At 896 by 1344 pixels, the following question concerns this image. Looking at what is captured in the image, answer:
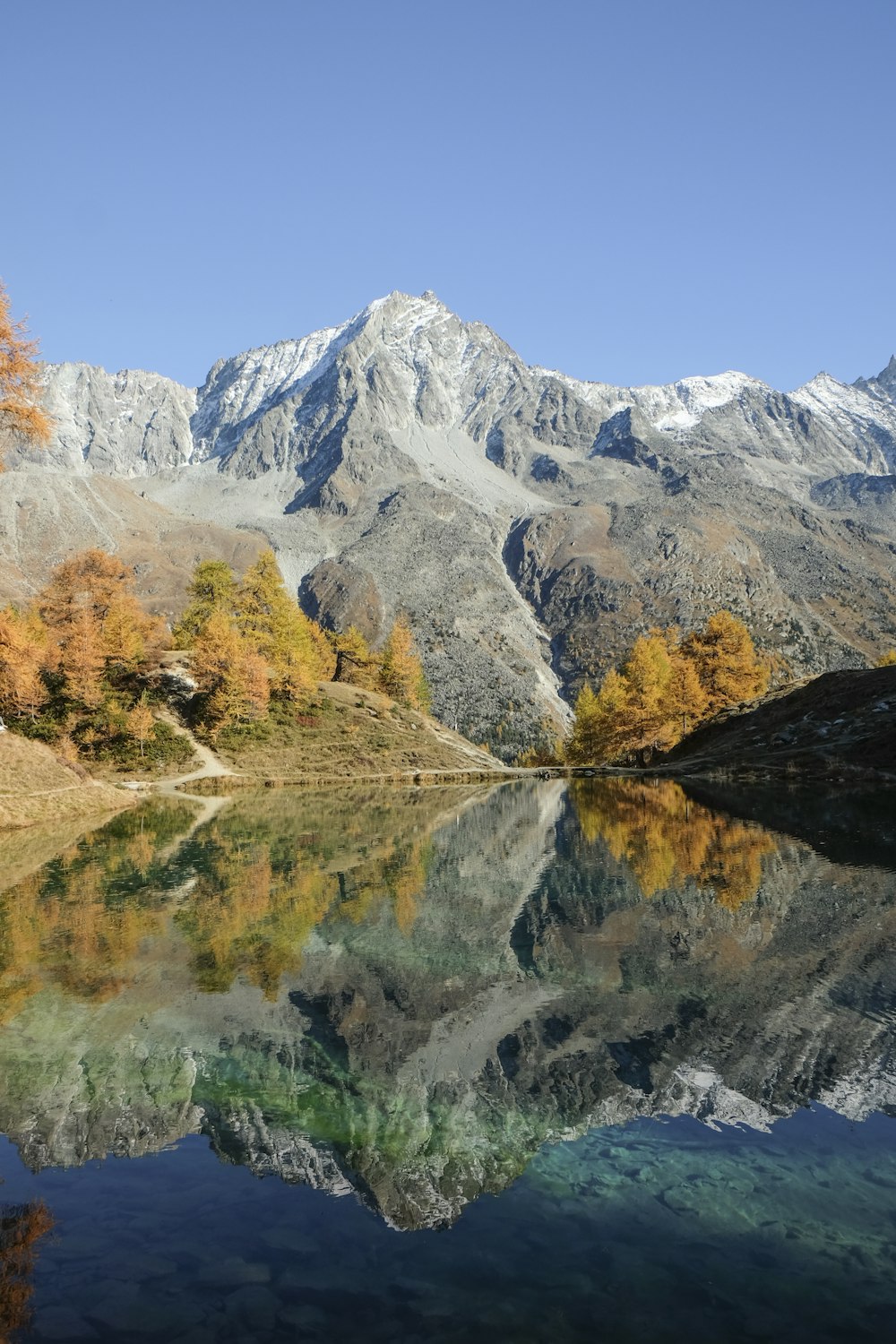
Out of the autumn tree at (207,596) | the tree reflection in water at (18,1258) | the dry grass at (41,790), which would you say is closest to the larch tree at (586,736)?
the autumn tree at (207,596)

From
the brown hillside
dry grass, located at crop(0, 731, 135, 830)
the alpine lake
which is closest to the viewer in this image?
the alpine lake

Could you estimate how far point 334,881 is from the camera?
30359 millimetres

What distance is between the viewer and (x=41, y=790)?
50938 mm

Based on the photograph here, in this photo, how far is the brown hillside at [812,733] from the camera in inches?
2657

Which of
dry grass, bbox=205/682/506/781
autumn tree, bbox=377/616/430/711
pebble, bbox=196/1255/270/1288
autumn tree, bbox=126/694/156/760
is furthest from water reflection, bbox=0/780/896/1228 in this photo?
autumn tree, bbox=377/616/430/711

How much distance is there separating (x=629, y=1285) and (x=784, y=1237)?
6.66 feet

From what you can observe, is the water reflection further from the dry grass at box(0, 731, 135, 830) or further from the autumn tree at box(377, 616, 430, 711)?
the autumn tree at box(377, 616, 430, 711)

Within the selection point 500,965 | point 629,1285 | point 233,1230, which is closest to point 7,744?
point 500,965

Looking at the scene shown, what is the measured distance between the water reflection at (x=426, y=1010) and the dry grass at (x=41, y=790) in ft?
56.8

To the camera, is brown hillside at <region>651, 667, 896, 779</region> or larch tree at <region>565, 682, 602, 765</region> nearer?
brown hillside at <region>651, 667, 896, 779</region>

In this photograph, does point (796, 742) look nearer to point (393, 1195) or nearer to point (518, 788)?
point (518, 788)

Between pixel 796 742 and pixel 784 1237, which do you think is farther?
pixel 796 742

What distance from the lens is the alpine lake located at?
784 cm

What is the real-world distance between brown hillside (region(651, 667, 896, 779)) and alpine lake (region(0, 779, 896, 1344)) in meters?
46.1
